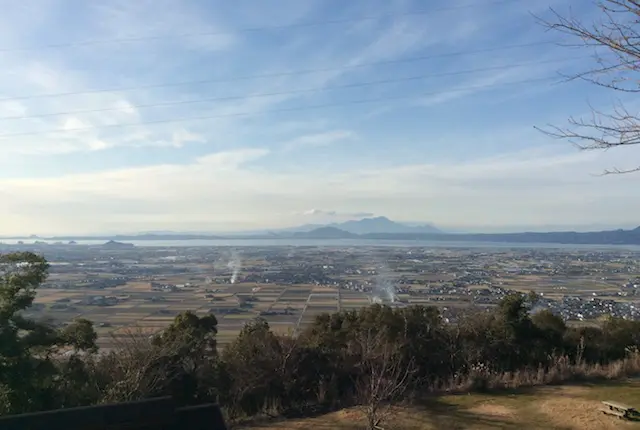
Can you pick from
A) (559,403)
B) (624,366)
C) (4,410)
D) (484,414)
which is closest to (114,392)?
(4,410)

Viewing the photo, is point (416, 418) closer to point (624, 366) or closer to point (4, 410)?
point (624, 366)

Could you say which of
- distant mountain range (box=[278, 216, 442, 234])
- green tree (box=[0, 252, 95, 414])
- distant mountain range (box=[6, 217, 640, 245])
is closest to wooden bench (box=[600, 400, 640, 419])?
green tree (box=[0, 252, 95, 414])

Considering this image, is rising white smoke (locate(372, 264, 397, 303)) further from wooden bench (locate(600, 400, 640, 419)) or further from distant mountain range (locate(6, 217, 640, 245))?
distant mountain range (locate(6, 217, 640, 245))

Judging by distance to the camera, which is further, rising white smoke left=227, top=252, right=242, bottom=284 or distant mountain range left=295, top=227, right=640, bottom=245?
distant mountain range left=295, top=227, right=640, bottom=245

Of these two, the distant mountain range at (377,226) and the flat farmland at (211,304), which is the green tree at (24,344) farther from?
the distant mountain range at (377,226)

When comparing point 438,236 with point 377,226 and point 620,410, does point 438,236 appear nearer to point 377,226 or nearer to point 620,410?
point 377,226
